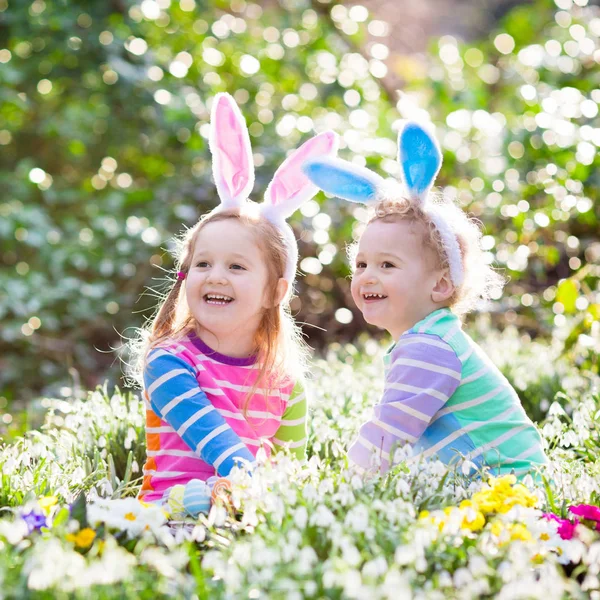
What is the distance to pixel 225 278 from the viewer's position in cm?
254

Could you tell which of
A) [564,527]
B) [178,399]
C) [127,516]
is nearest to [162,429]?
[178,399]

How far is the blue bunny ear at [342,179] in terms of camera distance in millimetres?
2574

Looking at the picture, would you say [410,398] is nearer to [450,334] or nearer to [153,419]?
[450,334]

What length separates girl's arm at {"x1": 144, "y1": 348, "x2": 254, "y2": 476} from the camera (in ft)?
7.73

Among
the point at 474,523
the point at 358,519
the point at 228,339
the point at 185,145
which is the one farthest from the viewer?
the point at 185,145

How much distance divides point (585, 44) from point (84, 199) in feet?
11.3

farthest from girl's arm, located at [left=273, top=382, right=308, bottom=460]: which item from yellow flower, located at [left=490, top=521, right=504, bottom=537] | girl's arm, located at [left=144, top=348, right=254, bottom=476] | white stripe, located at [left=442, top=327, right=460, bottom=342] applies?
yellow flower, located at [left=490, top=521, right=504, bottom=537]

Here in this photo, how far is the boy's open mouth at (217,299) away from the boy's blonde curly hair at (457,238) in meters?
0.49

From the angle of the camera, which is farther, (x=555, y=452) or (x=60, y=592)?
(x=555, y=452)

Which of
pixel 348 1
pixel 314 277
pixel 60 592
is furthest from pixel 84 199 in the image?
pixel 60 592

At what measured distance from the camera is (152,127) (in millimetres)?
5609

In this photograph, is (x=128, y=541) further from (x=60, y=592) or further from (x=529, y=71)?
(x=529, y=71)

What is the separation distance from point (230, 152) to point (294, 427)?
35.4 inches

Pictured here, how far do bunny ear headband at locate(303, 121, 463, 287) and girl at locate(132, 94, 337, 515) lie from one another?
0.45 ft
